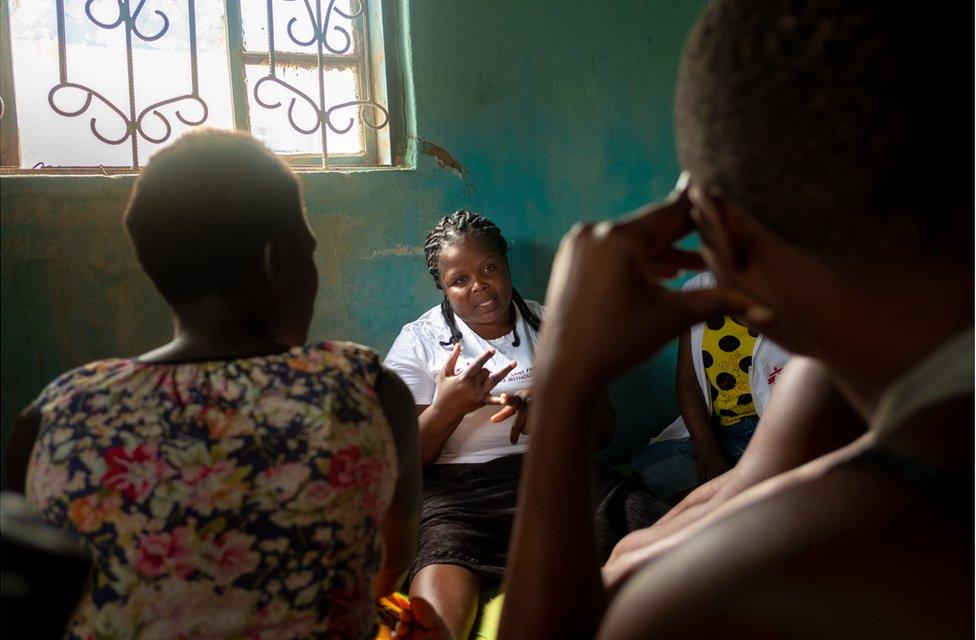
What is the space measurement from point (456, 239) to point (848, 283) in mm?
2117

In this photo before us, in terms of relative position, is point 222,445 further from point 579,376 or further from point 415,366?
point 415,366

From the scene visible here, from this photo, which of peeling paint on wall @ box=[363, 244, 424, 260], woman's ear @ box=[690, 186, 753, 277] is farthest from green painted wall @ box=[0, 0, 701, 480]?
woman's ear @ box=[690, 186, 753, 277]

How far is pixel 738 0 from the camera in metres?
0.66

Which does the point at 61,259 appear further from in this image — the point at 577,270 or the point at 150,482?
the point at 577,270

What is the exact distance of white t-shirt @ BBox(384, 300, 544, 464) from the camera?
2.67 meters

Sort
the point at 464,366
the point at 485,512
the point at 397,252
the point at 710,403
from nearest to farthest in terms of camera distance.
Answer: the point at 485,512 < the point at 464,366 < the point at 397,252 < the point at 710,403

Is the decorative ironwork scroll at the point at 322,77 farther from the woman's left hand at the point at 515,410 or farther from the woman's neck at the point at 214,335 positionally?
the woman's neck at the point at 214,335

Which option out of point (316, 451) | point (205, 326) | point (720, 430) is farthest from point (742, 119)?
point (720, 430)

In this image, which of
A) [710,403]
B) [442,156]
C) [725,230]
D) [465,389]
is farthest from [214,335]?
[710,403]

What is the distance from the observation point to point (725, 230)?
26.7 inches

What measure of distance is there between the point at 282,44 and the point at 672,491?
6.52 feet

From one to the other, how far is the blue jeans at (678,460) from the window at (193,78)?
1.43 metres

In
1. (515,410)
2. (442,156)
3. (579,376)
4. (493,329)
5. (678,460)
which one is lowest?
(678,460)

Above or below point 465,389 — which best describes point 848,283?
above
